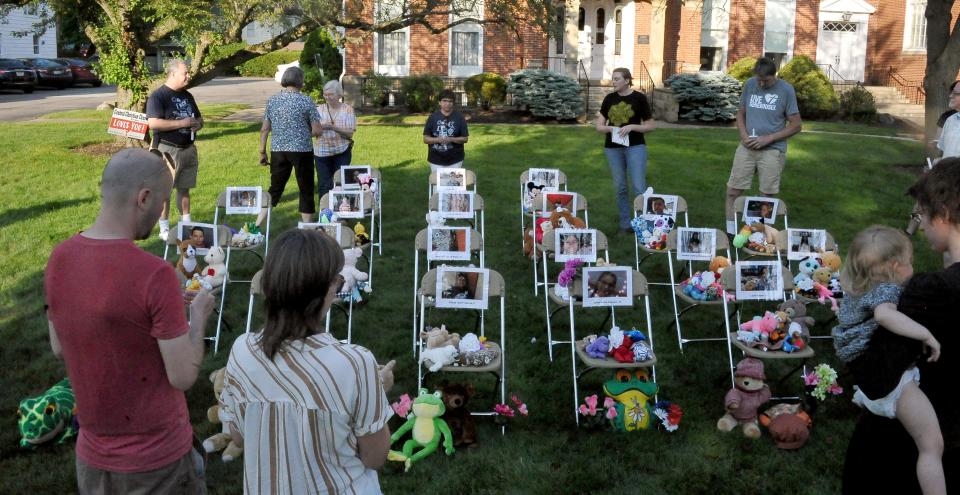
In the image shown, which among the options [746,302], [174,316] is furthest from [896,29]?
[174,316]

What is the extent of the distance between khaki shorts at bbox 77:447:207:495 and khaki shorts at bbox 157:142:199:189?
6415 millimetres

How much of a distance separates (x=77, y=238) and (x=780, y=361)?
5.31 metres

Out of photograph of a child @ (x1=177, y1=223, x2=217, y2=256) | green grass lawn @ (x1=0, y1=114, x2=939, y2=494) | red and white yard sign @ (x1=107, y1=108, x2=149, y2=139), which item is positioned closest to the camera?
green grass lawn @ (x1=0, y1=114, x2=939, y2=494)

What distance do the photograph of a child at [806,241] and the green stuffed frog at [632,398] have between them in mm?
2461

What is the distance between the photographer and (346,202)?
8055 millimetres

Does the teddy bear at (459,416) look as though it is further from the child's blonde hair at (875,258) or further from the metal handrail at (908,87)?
the metal handrail at (908,87)

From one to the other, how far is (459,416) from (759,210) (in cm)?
436

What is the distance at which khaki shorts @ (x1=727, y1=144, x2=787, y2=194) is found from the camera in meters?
8.56

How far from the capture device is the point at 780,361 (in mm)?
6309

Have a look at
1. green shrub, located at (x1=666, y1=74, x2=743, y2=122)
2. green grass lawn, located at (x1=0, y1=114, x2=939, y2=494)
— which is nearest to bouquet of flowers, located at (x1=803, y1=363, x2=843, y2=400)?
green grass lawn, located at (x1=0, y1=114, x2=939, y2=494)

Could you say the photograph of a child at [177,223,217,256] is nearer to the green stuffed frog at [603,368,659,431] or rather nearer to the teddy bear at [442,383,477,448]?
the teddy bear at [442,383,477,448]

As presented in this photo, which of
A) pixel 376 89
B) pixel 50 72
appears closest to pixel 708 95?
pixel 376 89

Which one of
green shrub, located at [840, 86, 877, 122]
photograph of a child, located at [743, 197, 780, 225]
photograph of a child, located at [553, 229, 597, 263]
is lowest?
photograph of a child, located at [553, 229, 597, 263]

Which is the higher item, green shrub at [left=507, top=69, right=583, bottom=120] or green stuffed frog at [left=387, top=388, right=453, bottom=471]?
green shrub at [left=507, top=69, right=583, bottom=120]
